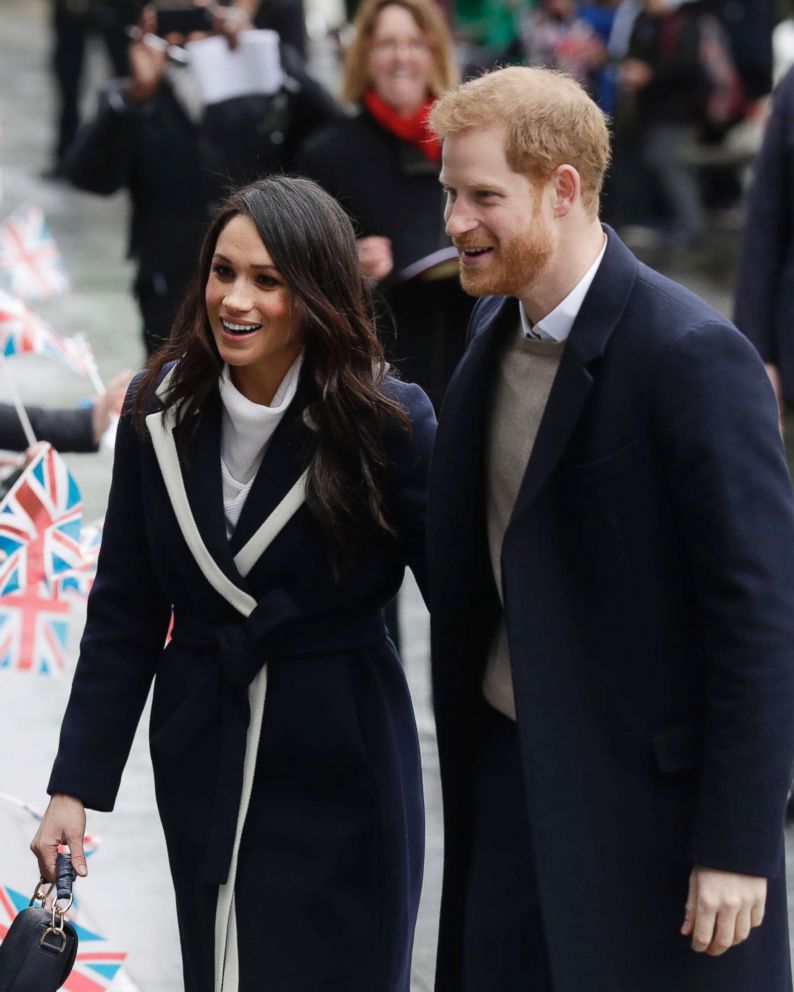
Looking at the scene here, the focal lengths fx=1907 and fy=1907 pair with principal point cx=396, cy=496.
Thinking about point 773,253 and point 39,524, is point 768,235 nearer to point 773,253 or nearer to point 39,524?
point 773,253

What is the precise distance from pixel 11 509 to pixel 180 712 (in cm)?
102

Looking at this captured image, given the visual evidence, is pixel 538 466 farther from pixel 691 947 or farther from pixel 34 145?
pixel 34 145

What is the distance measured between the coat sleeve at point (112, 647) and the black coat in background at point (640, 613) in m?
0.56

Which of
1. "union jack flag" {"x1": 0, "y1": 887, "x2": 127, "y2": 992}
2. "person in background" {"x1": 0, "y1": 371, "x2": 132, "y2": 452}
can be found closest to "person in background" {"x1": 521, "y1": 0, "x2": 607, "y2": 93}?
"person in background" {"x1": 0, "y1": 371, "x2": 132, "y2": 452}

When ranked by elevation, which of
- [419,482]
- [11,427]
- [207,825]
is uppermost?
[419,482]

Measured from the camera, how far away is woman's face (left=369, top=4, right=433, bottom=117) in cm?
540

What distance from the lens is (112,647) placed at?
3.18 meters

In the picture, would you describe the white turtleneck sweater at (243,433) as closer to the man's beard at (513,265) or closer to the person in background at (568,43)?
the man's beard at (513,265)

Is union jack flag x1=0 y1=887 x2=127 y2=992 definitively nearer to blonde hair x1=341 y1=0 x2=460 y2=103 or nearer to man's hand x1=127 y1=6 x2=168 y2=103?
blonde hair x1=341 y1=0 x2=460 y2=103

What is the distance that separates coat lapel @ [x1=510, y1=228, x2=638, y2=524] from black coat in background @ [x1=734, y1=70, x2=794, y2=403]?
2558mm

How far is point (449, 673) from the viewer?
2.95m

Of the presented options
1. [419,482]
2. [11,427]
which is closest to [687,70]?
[11,427]

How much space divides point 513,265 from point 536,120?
0.20 meters

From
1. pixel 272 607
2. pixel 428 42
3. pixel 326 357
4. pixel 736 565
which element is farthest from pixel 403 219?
pixel 736 565
